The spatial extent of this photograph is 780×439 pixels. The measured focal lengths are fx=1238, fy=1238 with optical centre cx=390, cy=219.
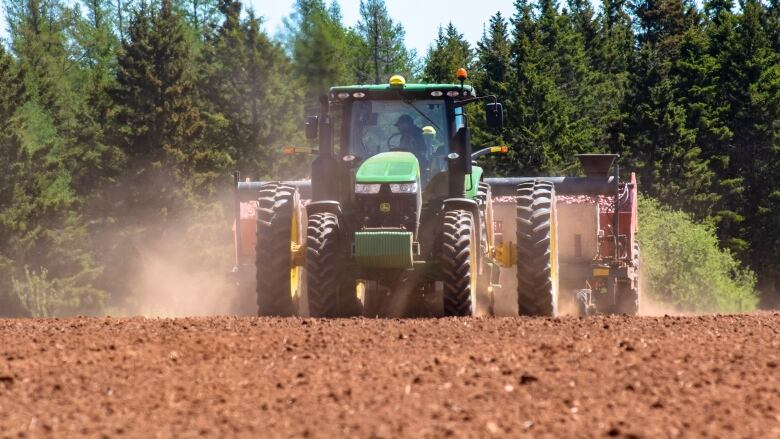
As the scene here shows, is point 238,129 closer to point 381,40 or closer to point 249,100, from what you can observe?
point 249,100

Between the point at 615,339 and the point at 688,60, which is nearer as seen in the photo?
the point at 615,339

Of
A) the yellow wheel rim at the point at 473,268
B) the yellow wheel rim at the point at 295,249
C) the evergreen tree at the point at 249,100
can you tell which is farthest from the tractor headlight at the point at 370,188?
the evergreen tree at the point at 249,100

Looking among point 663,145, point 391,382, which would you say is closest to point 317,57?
point 391,382

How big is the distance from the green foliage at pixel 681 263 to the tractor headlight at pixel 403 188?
2629cm

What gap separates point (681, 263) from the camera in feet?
134

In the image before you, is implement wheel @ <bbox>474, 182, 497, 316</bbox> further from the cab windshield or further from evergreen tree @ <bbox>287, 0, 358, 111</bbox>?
evergreen tree @ <bbox>287, 0, 358, 111</bbox>

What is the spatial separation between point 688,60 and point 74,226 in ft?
95.9

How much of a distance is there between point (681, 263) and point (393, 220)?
29476mm

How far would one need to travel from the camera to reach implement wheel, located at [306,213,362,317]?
12.9m

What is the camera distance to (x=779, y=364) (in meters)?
8.62

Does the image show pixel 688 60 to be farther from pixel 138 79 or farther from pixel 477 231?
pixel 477 231

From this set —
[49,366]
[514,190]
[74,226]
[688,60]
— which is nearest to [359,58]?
[688,60]

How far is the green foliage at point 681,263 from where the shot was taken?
39.6 meters

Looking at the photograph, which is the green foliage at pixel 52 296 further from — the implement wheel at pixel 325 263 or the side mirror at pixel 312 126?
the implement wheel at pixel 325 263
